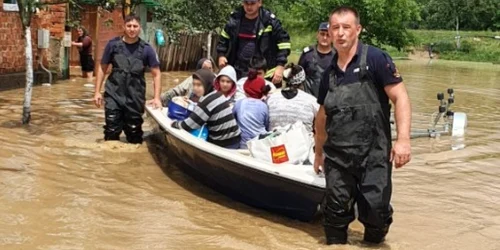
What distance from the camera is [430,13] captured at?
78688mm

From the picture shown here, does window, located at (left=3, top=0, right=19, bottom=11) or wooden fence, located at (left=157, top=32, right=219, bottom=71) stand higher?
window, located at (left=3, top=0, right=19, bottom=11)

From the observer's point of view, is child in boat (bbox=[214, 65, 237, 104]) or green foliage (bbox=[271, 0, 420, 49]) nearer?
child in boat (bbox=[214, 65, 237, 104])

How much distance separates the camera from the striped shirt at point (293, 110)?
6.39 metres

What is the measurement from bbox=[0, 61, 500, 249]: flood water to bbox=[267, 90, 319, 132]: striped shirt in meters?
0.89

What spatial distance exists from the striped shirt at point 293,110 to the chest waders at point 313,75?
1.28 metres

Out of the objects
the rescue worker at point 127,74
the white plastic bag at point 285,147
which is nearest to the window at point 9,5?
the rescue worker at point 127,74

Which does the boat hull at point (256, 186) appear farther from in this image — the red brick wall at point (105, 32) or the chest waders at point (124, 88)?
the red brick wall at point (105, 32)

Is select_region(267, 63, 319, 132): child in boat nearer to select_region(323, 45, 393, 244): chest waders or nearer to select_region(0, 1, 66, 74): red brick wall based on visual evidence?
select_region(323, 45, 393, 244): chest waders

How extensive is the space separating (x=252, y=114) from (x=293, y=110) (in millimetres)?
441

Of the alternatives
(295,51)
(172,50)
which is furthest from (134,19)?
(295,51)

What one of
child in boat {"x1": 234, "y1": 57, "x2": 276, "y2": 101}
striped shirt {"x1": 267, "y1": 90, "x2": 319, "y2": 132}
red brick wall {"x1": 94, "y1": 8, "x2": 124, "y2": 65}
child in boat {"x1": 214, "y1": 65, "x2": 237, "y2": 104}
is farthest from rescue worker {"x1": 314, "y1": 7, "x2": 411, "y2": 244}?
red brick wall {"x1": 94, "y1": 8, "x2": 124, "y2": 65}

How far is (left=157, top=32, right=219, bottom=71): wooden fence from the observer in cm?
2408

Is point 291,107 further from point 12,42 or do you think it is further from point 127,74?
point 12,42

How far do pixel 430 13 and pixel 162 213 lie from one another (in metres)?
77.0
